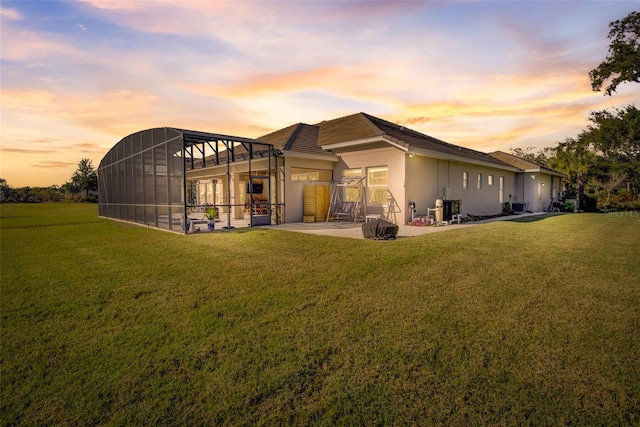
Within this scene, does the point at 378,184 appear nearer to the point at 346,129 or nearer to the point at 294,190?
the point at 294,190

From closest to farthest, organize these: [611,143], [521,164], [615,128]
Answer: [615,128] → [611,143] → [521,164]

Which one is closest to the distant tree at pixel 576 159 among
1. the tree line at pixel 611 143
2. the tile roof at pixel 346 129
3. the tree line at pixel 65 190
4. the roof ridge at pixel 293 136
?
the tree line at pixel 611 143

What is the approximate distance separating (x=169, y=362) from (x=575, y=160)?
34.5 meters

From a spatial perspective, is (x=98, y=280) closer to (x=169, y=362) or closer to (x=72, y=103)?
(x=169, y=362)

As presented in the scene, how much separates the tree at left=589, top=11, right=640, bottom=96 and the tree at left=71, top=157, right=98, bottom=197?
6611 centimetres

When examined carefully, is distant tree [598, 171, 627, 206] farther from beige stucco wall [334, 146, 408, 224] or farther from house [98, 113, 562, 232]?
beige stucco wall [334, 146, 408, 224]

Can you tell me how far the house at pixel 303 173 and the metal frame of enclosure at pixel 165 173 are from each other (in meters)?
0.04

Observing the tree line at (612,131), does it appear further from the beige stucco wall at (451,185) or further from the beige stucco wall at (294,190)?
the beige stucco wall at (294,190)

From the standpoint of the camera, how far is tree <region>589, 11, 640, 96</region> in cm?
1884

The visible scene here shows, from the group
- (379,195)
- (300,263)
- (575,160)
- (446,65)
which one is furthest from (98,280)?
(575,160)

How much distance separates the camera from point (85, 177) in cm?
5388

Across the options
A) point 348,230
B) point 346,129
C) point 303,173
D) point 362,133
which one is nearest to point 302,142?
point 303,173

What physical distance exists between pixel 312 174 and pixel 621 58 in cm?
2115

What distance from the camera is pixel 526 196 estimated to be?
23125 mm
